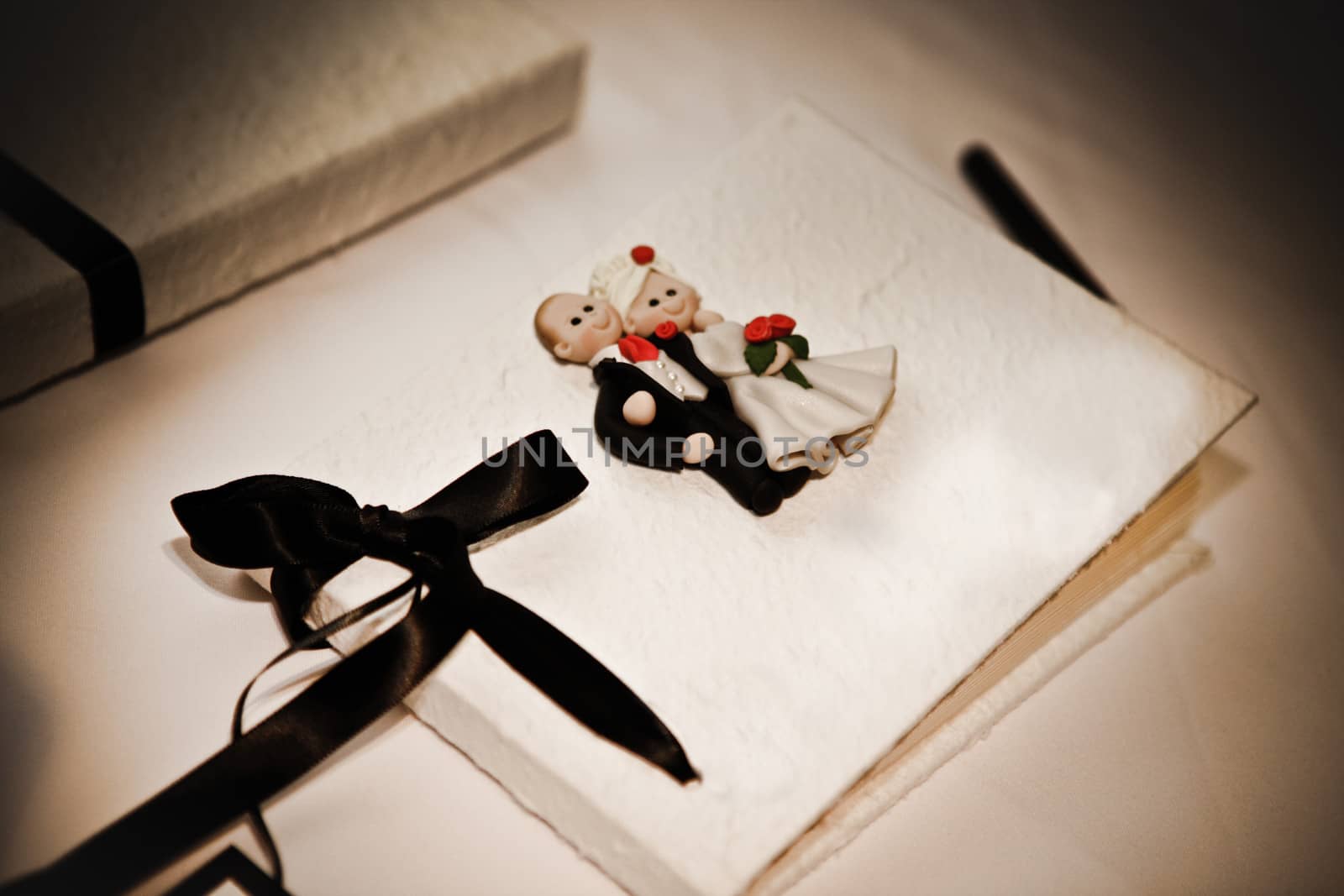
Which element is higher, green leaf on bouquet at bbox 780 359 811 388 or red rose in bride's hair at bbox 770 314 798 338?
red rose in bride's hair at bbox 770 314 798 338

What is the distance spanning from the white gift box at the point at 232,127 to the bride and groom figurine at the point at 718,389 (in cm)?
33

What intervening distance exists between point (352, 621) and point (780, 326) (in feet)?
1.29

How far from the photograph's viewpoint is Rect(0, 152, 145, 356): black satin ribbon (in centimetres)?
105

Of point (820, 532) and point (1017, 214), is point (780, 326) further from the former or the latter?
point (1017, 214)

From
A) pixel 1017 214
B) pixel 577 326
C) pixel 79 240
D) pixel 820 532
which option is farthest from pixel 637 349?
pixel 1017 214

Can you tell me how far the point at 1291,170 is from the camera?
154 cm

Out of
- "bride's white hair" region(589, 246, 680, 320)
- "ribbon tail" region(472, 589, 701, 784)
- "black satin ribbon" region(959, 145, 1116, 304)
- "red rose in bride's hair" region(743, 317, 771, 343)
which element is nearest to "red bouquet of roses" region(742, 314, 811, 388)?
"red rose in bride's hair" region(743, 317, 771, 343)

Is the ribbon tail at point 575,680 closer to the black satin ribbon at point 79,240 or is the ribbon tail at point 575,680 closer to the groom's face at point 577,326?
the groom's face at point 577,326

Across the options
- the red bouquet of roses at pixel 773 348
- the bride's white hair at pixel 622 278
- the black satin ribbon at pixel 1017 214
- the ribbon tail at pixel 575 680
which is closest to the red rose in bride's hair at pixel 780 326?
the red bouquet of roses at pixel 773 348

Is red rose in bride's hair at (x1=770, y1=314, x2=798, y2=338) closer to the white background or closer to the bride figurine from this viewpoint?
the bride figurine

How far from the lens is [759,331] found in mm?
968

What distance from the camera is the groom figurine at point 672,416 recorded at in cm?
94

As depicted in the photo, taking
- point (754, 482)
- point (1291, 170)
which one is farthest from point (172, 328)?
point (1291, 170)

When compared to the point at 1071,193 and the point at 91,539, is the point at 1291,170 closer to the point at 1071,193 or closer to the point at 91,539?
the point at 1071,193
